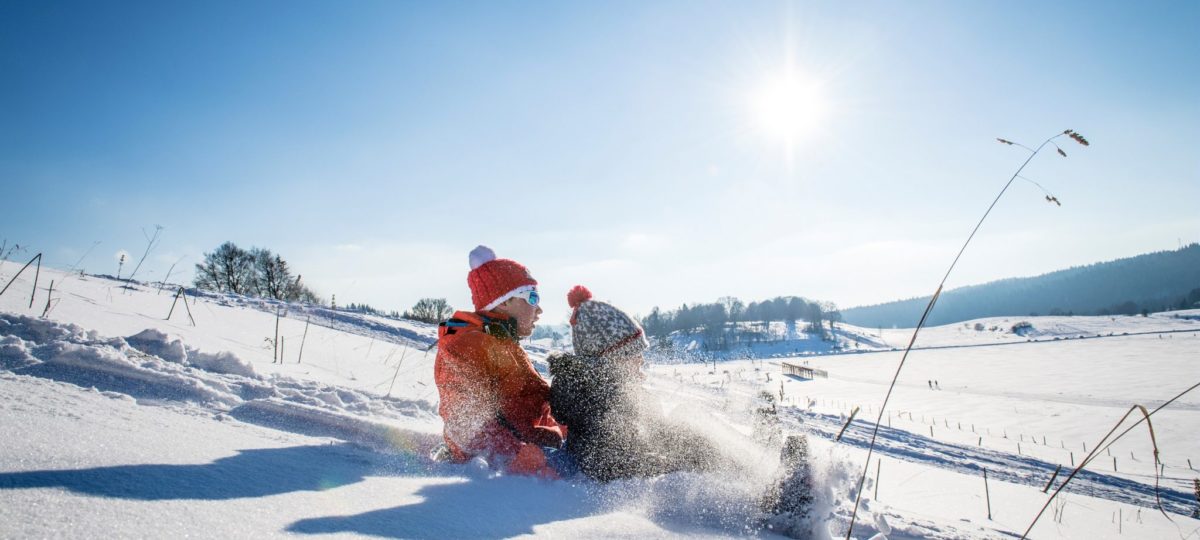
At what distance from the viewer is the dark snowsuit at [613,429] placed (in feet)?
6.15

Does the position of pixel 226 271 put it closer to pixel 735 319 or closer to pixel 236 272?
pixel 236 272

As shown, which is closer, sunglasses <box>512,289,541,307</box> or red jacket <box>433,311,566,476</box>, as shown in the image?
red jacket <box>433,311,566,476</box>

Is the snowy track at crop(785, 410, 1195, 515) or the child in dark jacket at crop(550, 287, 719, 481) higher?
the child in dark jacket at crop(550, 287, 719, 481)

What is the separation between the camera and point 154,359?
247 cm

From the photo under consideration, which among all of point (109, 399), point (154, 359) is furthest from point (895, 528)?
point (154, 359)

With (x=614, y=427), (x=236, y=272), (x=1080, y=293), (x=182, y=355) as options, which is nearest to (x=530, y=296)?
(x=614, y=427)

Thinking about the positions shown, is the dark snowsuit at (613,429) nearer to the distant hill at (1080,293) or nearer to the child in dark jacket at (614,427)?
the child in dark jacket at (614,427)

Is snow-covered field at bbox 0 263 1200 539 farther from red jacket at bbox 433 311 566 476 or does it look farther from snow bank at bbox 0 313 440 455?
red jacket at bbox 433 311 566 476

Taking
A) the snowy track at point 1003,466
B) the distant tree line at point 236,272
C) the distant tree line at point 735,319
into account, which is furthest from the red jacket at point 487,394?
the distant tree line at point 735,319

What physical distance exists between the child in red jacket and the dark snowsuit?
0.18 meters

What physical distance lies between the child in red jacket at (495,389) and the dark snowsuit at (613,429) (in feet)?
0.59

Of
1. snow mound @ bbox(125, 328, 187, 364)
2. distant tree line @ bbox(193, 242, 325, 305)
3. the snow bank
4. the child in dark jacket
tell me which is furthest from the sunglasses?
distant tree line @ bbox(193, 242, 325, 305)

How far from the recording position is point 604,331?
2.47m

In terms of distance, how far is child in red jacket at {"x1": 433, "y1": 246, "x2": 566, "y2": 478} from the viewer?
6.41 ft
